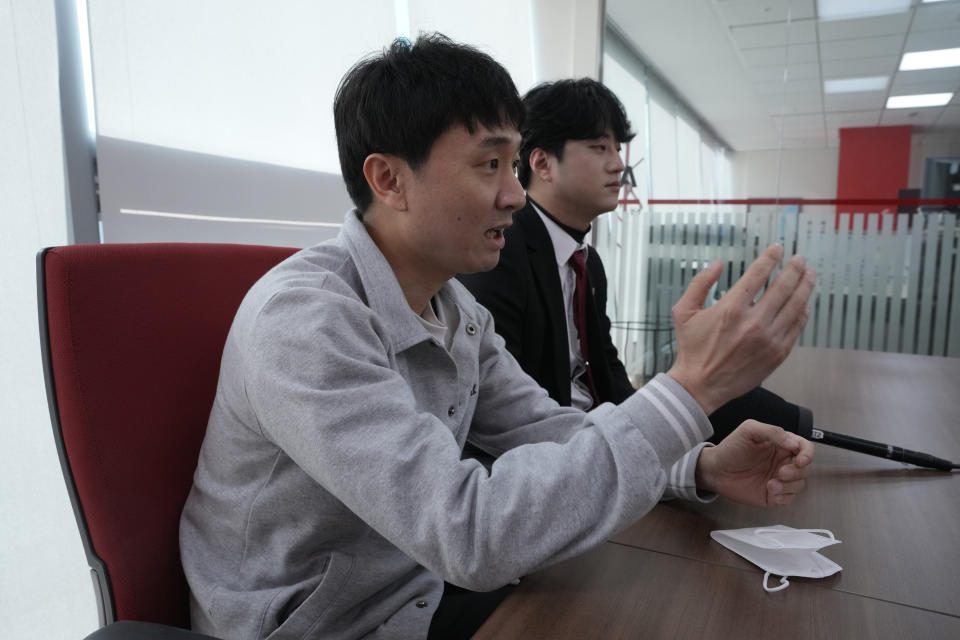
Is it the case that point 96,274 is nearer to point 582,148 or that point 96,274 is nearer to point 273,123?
point 582,148

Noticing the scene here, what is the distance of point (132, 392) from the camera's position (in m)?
0.73

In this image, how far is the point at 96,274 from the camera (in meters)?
0.71

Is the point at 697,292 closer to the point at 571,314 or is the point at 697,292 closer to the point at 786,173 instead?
the point at 571,314

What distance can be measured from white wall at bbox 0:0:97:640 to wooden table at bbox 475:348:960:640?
1.38 m

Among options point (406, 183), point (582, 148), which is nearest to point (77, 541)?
point (406, 183)

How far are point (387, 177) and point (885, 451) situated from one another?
0.94 meters

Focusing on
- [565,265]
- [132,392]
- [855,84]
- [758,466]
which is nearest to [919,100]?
[855,84]

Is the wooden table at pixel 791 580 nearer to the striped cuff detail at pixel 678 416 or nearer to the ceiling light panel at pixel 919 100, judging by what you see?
the striped cuff detail at pixel 678 416

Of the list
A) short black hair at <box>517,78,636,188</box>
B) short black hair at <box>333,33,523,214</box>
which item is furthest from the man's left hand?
short black hair at <box>517,78,636,188</box>

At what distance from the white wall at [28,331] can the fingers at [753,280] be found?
1.54 metres

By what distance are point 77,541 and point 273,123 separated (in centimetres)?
143

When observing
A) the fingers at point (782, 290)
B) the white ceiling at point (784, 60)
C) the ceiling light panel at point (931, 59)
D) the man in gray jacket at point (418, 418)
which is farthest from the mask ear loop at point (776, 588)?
the ceiling light panel at point (931, 59)

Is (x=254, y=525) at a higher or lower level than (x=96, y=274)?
lower

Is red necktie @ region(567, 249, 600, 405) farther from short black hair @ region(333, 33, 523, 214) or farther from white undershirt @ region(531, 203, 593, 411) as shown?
short black hair @ region(333, 33, 523, 214)
